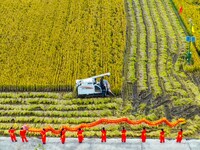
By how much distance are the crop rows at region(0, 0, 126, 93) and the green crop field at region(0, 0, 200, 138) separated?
0.22 ft

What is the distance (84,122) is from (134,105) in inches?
138

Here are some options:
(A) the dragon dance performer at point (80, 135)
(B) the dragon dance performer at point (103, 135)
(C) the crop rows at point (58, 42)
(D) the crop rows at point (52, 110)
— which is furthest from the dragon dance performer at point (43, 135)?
(C) the crop rows at point (58, 42)

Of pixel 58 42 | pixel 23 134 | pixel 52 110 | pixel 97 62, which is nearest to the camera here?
pixel 23 134

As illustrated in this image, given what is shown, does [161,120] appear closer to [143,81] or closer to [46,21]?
[143,81]

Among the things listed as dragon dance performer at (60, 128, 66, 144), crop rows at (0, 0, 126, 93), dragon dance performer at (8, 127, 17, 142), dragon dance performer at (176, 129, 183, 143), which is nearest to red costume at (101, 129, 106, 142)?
dragon dance performer at (60, 128, 66, 144)

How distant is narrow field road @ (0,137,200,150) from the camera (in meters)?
20.1

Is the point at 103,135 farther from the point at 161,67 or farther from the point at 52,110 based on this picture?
the point at 161,67

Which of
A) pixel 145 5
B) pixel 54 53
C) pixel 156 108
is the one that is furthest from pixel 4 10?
pixel 156 108

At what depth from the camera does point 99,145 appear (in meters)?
20.5

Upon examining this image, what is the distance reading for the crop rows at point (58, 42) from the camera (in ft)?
84.5

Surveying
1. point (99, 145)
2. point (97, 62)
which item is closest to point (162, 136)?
point (99, 145)

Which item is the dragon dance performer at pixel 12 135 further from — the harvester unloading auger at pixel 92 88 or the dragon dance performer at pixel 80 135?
the harvester unloading auger at pixel 92 88

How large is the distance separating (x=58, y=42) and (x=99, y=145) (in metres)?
12.0

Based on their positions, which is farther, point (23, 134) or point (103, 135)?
point (23, 134)
